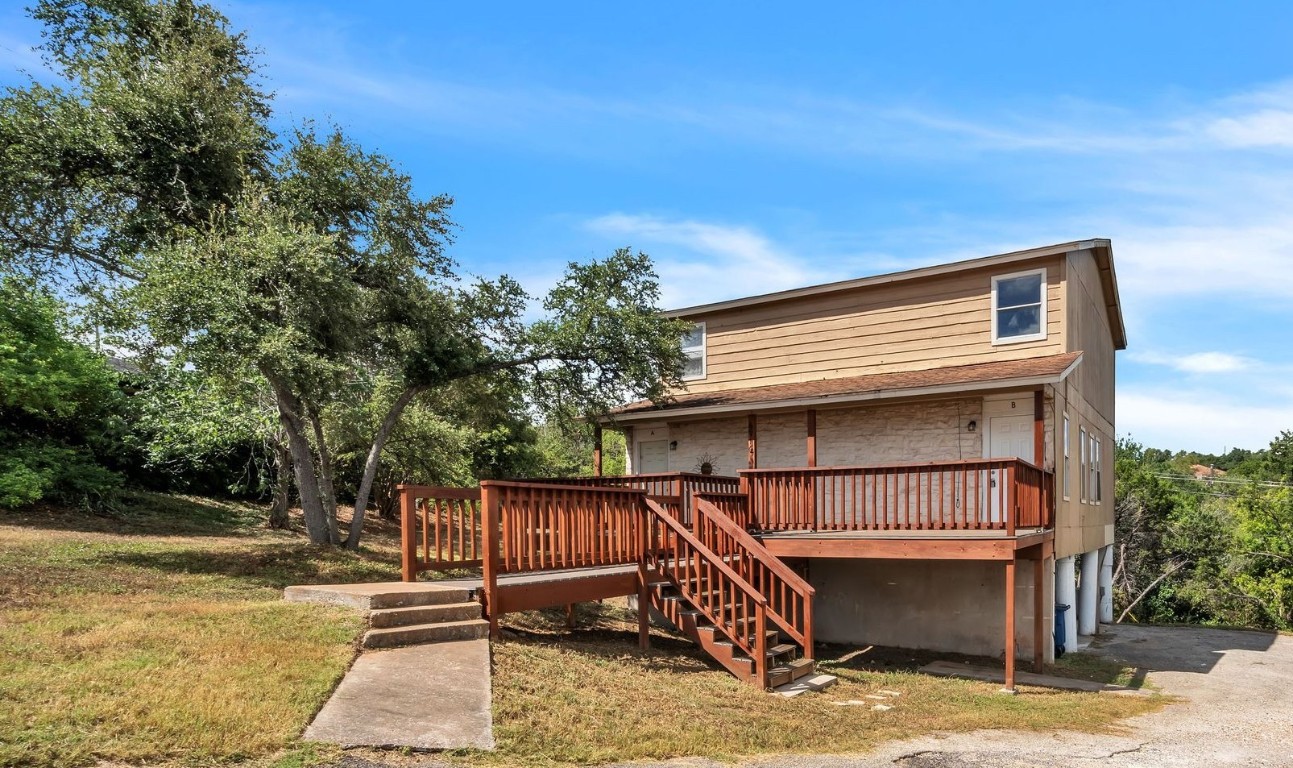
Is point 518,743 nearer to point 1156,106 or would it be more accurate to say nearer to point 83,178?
point 83,178

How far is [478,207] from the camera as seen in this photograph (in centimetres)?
1530

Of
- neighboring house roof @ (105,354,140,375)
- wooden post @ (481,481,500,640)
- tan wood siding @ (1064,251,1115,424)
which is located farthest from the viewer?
neighboring house roof @ (105,354,140,375)

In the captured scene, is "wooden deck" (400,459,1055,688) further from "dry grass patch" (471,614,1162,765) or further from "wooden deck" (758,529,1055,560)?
"dry grass patch" (471,614,1162,765)

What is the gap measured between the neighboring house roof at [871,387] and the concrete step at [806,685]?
5050 mm

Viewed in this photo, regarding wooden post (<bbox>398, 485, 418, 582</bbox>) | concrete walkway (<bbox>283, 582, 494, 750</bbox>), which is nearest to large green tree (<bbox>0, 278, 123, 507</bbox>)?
wooden post (<bbox>398, 485, 418, 582</bbox>)

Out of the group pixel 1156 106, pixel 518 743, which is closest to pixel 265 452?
pixel 518 743

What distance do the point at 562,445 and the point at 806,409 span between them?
21018 mm

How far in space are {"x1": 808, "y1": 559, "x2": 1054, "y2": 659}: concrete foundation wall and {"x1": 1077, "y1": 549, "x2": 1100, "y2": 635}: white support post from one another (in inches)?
218

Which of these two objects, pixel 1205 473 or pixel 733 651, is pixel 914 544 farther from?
pixel 1205 473

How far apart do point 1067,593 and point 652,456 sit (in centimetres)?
810

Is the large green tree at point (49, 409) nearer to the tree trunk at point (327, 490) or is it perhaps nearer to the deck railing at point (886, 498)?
the tree trunk at point (327, 490)

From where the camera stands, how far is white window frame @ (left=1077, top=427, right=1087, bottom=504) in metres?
16.4

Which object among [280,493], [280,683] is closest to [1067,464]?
[280,683]

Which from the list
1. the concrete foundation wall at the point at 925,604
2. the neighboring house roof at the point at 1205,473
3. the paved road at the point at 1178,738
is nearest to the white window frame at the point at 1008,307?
the concrete foundation wall at the point at 925,604
